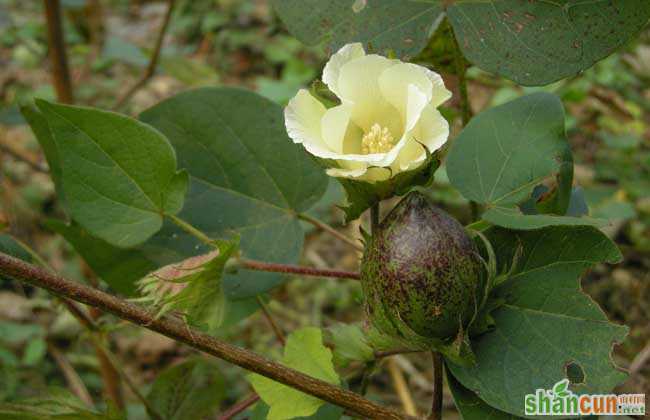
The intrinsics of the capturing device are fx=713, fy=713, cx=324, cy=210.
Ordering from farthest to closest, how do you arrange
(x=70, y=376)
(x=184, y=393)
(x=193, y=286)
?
(x=70, y=376) < (x=184, y=393) < (x=193, y=286)

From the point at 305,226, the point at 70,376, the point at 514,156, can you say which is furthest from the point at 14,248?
the point at 305,226

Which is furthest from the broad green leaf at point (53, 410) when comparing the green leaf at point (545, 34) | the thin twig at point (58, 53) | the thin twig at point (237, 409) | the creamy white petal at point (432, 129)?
the thin twig at point (58, 53)

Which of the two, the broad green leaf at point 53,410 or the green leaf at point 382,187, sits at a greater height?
the green leaf at point 382,187

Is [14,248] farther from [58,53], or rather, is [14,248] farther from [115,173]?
[58,53]

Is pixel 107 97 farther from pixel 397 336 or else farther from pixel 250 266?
pixel 397 336

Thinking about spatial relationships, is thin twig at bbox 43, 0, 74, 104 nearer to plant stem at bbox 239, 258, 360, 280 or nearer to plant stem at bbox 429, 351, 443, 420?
plant stem at bbox 239, 258, 360, 280

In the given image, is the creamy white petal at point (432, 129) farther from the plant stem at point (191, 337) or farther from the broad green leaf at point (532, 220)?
the plant stem at point (191, 337)
